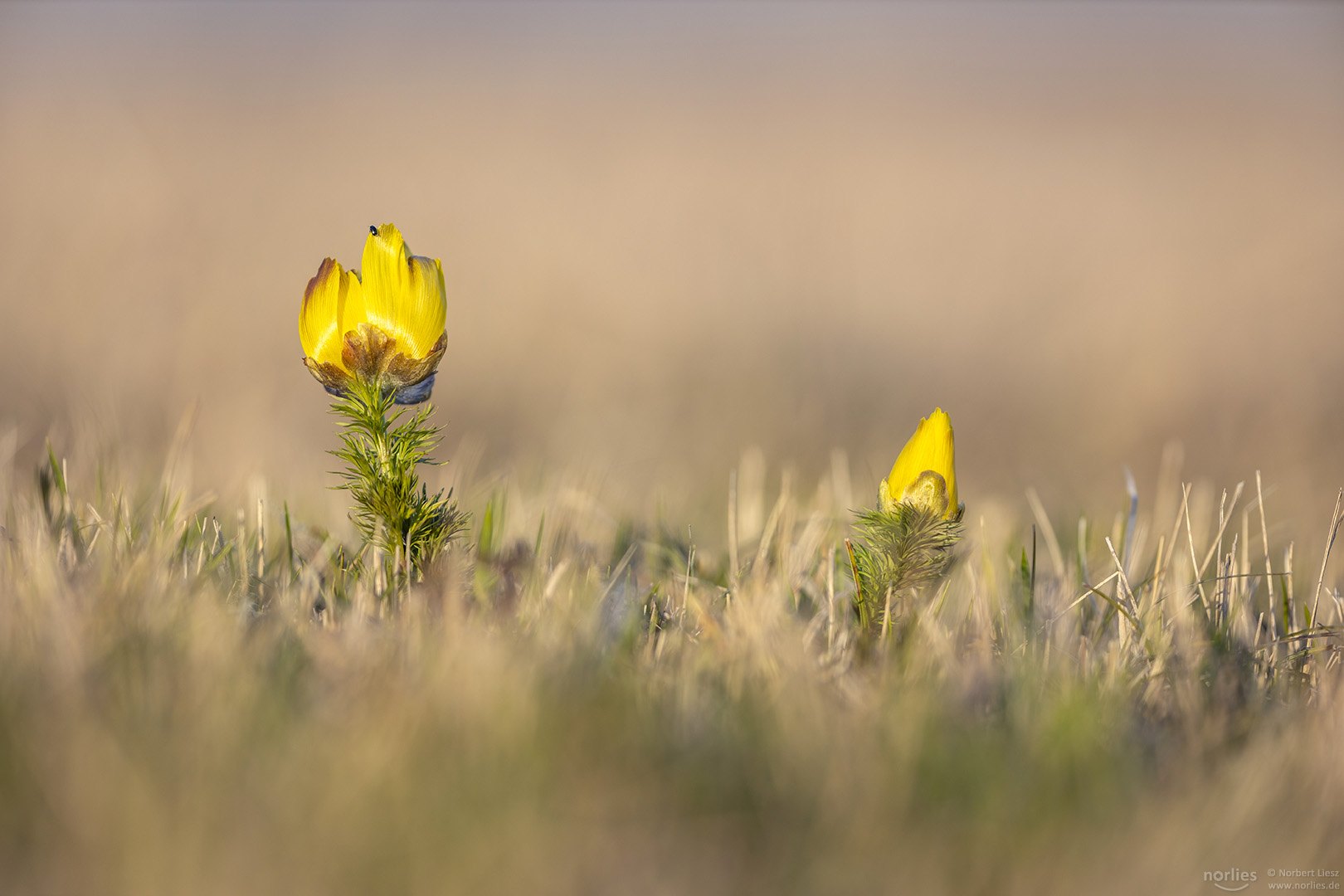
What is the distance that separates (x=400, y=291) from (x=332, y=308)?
0.35 ft

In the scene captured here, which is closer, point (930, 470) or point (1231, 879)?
point (1231, 879)

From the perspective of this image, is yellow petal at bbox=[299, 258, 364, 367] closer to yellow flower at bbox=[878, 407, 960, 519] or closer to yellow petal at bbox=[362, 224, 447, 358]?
yellow petal at bbox=[362, 224, 447, 358]

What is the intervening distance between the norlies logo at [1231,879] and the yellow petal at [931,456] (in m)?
0.60

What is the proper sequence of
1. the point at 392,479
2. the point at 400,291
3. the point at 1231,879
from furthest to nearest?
the point at 392,479, the point at 400,291, the point at 1231,879

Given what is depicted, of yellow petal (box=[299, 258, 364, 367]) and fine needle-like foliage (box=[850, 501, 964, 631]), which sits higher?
yellow petal (box=[299, 258, 364, 367])

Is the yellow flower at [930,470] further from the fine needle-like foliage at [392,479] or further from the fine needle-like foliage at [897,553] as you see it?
the fine needle-like foliage at [392,479]

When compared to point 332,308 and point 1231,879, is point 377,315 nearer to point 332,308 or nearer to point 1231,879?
point 332,308

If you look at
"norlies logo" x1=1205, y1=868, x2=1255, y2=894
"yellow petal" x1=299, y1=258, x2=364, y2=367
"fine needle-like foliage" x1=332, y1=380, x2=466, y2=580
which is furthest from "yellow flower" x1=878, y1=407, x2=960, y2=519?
"yellow petal" x1=299, y1=258, x2=364, y2=367

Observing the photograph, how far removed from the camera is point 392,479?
160 centimetres

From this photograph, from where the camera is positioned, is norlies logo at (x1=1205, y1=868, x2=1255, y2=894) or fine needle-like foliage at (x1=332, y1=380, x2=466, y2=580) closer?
norlies logo at (x1=1205, y1=868, x2=1255, y2=894)

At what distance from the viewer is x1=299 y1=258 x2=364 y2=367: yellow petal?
1.48 m

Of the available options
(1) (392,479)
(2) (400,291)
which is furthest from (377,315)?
(1) (392,479)

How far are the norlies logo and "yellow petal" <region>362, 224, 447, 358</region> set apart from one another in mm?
1196

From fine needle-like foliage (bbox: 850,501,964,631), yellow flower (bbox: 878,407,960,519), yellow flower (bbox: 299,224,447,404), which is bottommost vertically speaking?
fine needle-like foliage (bbox: 850,501,964,631)
